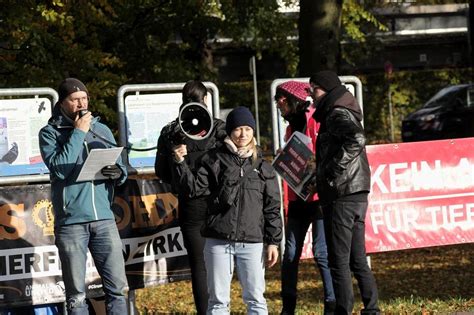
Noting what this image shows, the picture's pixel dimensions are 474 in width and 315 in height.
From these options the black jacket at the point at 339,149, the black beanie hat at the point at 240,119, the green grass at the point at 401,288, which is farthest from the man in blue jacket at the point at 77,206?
the green grass at the point at 401,288

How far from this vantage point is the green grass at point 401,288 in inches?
431

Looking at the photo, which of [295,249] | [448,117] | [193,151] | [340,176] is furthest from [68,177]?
[448,117]

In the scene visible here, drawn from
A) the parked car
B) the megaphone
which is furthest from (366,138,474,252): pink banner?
the parked car

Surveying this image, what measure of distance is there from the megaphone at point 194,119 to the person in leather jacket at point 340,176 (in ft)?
2.86

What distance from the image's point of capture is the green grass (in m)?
11.0

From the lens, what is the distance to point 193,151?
8.76m

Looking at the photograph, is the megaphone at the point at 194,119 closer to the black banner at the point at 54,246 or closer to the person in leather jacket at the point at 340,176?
the person in leather jacket at the point at 340,176

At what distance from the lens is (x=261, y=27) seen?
1026 inches

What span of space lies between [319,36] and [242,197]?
756 centimetres

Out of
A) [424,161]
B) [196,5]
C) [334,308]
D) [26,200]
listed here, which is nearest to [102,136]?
[26,200]

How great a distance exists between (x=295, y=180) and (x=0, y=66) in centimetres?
779

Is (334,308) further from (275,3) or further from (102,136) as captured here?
(275,3)

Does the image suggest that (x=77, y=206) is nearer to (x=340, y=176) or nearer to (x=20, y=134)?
(x=20, y=134)

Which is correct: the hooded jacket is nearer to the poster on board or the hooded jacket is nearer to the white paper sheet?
the white paper sheet
